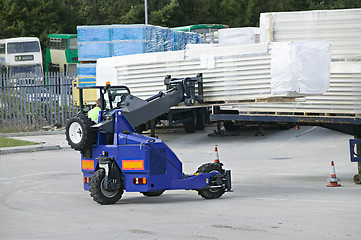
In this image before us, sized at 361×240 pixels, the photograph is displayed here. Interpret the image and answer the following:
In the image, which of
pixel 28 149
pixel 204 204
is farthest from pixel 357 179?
pixel 28 149

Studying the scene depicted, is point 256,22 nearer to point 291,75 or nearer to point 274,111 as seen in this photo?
point 274,111

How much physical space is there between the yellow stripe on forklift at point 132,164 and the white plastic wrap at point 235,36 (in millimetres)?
13181

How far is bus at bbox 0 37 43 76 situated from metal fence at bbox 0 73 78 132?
1504cm

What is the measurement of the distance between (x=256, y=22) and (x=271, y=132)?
126ft

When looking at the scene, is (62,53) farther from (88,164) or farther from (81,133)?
(81,133)

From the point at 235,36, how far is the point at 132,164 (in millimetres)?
13802

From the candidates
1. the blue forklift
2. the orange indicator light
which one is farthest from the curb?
the orange indicator light

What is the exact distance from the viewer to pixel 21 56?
158ft

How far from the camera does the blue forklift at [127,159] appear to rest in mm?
13414

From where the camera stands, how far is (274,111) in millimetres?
20812

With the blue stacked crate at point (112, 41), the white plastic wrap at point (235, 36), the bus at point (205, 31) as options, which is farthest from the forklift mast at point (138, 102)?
the bus at point (205, 31)

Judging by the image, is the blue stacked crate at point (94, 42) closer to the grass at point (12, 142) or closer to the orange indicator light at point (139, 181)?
the grass at point (12, 142)

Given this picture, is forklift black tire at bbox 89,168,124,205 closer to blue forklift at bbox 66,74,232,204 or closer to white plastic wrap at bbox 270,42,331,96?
blue forklift at bbox 66,74,232,204

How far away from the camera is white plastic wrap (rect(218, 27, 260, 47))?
85.7 ft
